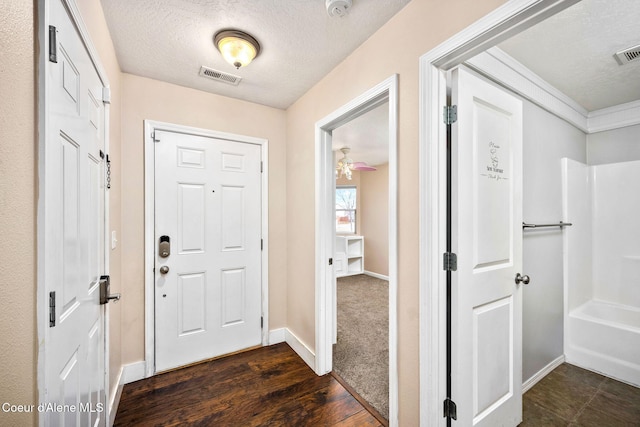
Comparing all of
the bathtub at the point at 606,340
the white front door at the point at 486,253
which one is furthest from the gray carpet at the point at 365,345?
the bathtub at the point at 606,340

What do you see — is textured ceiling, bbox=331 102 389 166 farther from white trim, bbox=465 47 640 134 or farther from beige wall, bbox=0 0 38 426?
beige wall, bbox=0 0 38 426

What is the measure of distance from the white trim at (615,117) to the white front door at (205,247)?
3.52 metres

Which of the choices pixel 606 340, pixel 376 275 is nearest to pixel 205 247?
pixel 606 340

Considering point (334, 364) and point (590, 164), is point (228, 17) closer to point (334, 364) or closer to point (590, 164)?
point (334, 364)

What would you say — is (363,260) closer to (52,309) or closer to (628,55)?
(628,55)

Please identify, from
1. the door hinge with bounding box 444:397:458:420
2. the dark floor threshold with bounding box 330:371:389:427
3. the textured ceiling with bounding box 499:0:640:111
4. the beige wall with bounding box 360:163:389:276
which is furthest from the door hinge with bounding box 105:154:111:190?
the beige wall with bounding box 360:163:389:276

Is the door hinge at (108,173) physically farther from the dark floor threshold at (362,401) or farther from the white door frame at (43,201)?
the dark floor threshold at (362,401)

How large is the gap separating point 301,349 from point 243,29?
2643 millimetres

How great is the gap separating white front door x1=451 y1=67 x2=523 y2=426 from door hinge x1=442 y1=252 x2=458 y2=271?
0.10 feet

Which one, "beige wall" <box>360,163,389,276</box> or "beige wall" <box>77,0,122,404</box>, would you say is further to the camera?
"beige wall" <box>360,163,389,276</box>

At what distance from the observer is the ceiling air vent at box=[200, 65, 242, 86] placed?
2.16 m

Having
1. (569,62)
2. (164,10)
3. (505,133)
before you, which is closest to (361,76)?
(505,133)

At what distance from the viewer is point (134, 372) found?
2.21 metres

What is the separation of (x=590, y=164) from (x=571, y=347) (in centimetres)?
190
